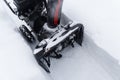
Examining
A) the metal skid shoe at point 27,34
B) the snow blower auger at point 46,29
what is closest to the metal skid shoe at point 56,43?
the snow blower auger at point 46,29

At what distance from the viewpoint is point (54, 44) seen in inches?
65.1

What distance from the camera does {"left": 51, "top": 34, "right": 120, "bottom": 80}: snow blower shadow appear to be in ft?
5.50

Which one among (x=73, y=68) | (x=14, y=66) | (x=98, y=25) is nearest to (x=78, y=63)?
(x=73, y=68)

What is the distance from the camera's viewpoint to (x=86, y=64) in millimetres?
1782

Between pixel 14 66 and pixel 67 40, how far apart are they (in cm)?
45

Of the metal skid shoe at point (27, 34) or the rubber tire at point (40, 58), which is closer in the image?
the rubber tire at point (40, 58)

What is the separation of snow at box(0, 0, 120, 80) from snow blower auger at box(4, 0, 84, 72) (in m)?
0.07

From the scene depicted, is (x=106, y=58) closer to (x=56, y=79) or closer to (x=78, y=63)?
(x=78, y=63)

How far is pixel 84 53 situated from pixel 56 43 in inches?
12.4

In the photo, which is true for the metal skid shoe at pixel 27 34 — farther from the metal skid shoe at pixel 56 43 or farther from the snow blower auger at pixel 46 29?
the metal skid shoe at pixel 56 43

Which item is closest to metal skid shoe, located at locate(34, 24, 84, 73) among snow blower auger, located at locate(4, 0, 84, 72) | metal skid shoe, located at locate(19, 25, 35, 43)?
snow blower auger, located at locate(4, 0, 84, 72)

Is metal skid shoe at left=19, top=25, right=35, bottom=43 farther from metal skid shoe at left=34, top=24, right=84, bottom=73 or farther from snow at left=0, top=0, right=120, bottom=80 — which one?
metal skid shoe at left=34, top=24, right=84, bottom=73

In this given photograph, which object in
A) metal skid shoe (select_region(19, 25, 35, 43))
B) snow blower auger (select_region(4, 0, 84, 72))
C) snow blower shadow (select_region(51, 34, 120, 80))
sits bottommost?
snow blower shadow (select_region(51, 34, 120, 80))

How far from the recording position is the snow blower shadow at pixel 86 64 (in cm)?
168
